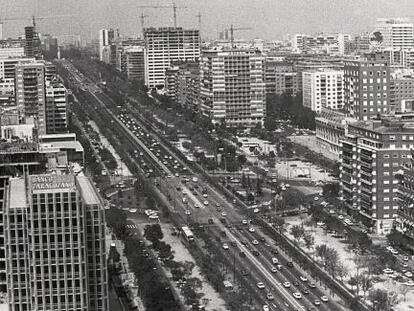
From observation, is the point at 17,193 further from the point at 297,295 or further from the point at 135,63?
the point at 135,63

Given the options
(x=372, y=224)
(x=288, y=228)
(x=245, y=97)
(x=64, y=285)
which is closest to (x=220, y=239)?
(x=288, y=228)

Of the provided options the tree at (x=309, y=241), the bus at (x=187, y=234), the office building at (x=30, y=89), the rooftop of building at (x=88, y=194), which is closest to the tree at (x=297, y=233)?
the tree at (x=309, y=241)

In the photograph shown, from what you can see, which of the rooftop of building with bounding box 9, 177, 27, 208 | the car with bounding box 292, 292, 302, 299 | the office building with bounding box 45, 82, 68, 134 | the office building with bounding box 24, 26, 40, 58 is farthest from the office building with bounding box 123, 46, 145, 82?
the rooftop of building with bounding box 9, 177, 27, 208

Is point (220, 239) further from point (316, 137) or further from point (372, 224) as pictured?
point (316, 137)

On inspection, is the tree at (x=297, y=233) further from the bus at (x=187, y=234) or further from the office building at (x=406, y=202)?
the bus at (x=187, y=234)

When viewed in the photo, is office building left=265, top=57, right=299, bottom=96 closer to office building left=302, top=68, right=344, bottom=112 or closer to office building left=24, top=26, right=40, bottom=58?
office building left=302, top=68, right=344, bottom=112
